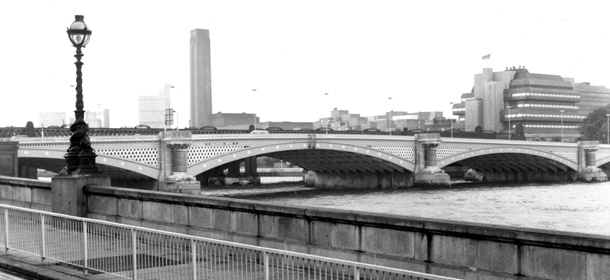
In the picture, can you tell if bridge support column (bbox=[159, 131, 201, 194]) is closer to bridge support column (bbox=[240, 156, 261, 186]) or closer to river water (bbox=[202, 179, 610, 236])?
→ river water (bbox=[202, 179, 610, 236])

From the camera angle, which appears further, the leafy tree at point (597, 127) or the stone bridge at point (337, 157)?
the leafy tree at point (597, 127)

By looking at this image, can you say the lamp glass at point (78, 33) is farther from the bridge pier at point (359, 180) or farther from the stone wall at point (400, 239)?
the bridge pier at point (359, 180)

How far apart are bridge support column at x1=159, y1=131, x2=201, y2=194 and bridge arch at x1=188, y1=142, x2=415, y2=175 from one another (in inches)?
50.5

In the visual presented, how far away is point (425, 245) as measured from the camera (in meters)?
10.0

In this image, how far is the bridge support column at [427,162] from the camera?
267ft

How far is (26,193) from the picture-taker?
64.7 ft

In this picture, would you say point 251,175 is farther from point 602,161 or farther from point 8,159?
point 8,159

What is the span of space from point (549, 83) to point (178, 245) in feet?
545

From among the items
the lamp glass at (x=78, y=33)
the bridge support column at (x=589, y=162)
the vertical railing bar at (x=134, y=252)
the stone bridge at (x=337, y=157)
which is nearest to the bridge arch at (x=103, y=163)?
the stone bridge at (x=337, y=157)

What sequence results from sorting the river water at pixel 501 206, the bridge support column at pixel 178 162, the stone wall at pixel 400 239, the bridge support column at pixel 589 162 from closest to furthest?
the stone wall at pixel 400 239 < the river water at pixel 501 206 < the bridge support column at pixel 178 162 < the bridge support column at pixel 589 162

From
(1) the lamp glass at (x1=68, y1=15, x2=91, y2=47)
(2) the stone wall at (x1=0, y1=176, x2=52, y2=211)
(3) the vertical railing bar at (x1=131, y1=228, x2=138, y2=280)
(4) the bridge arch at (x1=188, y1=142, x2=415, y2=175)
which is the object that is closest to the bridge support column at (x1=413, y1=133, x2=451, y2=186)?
(4) the bridge arch at (x1=188, y1=142, x2=415, y2=175)

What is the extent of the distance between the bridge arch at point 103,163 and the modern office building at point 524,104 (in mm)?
108126

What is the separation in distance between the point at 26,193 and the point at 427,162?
66.2m

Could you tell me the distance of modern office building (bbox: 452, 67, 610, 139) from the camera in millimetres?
162250
